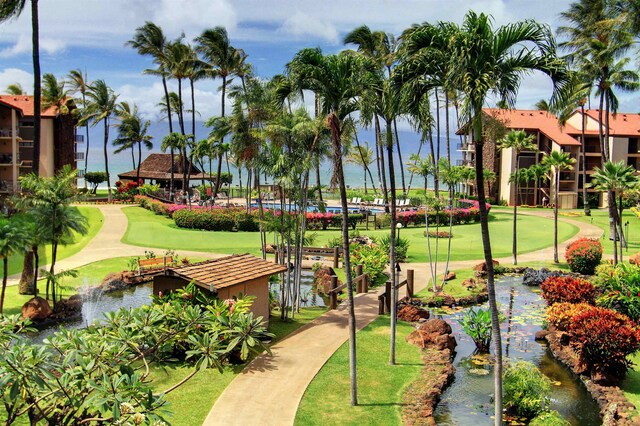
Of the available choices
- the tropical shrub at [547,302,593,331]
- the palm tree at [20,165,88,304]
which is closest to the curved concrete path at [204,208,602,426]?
the tropical shrub at [547,302,593,331]

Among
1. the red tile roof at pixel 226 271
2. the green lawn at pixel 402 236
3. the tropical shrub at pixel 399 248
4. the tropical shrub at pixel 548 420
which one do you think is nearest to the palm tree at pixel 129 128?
the green lawn at pixel 402 236

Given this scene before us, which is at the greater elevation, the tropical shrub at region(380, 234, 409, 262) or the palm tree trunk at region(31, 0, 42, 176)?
the palm tree trunk at region(31, 0, 42, 176)

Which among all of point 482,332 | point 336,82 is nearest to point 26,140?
point 482,332

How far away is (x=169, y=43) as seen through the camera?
60.5m

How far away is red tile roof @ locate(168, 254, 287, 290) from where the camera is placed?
58.3 ft

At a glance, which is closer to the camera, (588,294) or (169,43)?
(588,294)

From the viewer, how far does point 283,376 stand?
51.6ft

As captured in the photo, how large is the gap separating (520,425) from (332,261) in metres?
20.2

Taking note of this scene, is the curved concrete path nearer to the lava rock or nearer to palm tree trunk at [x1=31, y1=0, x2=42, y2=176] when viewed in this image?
the lava rock

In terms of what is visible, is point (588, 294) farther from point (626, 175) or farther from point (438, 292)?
point (626, 175)

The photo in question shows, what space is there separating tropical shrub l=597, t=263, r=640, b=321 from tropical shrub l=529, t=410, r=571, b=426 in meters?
7.27

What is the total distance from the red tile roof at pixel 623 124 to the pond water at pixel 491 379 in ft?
178

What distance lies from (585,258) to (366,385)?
19170mm

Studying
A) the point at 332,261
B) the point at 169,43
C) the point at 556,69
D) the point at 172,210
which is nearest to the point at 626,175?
the point at 332,261
